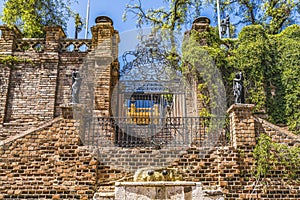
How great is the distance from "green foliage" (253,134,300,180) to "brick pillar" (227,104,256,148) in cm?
29

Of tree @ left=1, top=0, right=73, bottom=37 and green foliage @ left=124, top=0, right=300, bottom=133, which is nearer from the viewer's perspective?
green foliage @ left=124, top=0, right=300, bottom=133

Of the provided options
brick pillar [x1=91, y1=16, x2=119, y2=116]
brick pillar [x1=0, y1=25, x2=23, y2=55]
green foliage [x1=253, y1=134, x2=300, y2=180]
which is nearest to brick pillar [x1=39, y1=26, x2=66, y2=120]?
brick pillar [x1=0, y1=25, x2=23, y2=55]

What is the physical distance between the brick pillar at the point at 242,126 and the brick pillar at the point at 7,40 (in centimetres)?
842

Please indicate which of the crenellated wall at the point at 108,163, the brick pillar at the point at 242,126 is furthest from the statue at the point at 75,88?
the brick pillar at the point at 242,126


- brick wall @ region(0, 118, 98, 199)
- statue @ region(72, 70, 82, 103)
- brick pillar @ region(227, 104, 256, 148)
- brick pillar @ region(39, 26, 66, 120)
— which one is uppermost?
brick pillar @ region(39, 26, 66, 120)

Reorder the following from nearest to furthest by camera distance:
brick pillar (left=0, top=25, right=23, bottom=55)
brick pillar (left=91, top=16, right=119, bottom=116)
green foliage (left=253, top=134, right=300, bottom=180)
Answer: green foliage (left=253, top=134, right=300, bottom=180), brick pillar (left=91, top=16, right=119, bottom=116), brick pillar (left=0, top=25, right=23, bottom=55)

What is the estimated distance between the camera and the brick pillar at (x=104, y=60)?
11812 millimetres

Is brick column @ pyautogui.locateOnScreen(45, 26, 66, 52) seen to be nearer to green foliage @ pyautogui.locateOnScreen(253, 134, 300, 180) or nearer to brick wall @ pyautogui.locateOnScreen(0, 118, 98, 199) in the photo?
brick wall @ pyautogui.locateOnScreen(0, 118, 98, 199)

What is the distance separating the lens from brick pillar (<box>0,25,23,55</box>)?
42.2 feet

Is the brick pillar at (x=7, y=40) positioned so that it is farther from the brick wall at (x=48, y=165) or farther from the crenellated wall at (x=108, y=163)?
the brick wall at (x=48, y=165)

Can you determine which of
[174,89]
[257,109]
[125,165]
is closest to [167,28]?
[174,89]

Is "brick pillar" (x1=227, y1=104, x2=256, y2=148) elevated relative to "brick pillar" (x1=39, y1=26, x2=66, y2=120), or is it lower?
lower

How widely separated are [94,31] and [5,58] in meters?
3.28

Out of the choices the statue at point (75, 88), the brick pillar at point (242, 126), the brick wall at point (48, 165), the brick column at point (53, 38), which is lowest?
the brick wall at point (48, 165)
